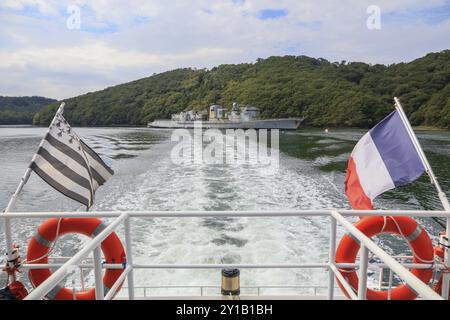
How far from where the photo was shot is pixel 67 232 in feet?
9.71

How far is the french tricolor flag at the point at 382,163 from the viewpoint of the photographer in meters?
3.35

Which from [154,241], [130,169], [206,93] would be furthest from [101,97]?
[154,241]

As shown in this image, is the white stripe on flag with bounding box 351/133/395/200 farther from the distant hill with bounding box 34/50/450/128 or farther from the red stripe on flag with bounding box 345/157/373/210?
the distant hill with bounding box 34/50/450/128

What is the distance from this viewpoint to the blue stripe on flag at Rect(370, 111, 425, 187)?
10.8ft

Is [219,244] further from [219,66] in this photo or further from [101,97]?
[219,66]

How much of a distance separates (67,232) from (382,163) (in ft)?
11.0

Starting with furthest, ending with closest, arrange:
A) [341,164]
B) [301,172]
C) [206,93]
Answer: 1. [206,93]
2. [341,164]
3. [301,172]

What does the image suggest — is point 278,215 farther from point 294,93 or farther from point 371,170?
point 294,93

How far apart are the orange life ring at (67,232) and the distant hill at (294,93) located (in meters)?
63.9

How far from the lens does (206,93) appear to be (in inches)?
4496

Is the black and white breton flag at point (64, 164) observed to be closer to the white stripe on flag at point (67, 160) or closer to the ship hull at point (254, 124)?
the white stripe on flag at point (67, 160)

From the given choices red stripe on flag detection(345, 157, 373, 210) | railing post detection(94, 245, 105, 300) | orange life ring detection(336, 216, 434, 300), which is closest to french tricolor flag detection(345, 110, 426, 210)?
red stripe on flag detection(345, 157, 373, 210)

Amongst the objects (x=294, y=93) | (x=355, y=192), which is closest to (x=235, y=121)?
(x=294, y=93)

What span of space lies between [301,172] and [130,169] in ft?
28.7
